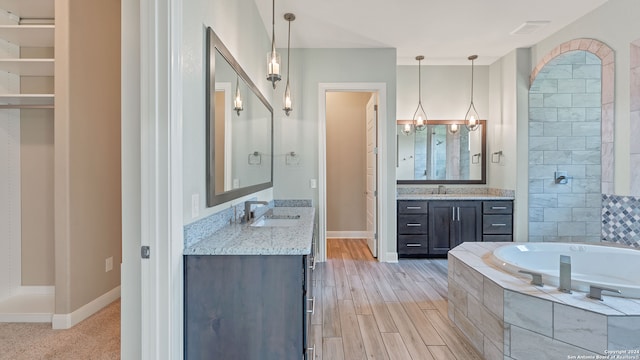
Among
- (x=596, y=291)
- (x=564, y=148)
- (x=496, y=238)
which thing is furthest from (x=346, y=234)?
(x=596, y=291)

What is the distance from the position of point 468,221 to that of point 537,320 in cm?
274

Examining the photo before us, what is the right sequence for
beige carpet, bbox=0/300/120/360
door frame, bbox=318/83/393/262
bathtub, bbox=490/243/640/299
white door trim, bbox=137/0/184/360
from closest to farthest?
1. white door trim, bbox=137/0/184/360
2. beige carpet, bbox=0/300/120/360
3. bathtub, bbox=490/243/640/299
4. door frame, bbox=318/83/393/262

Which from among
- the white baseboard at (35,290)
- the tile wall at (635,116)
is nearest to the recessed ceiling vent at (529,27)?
the tile wall at (635,116)

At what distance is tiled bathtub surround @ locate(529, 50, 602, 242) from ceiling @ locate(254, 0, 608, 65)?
66 centimetres

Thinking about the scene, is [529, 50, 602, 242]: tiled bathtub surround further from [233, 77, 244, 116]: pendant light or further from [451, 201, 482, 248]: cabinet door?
[233, 77, 244, 116]: pendant light

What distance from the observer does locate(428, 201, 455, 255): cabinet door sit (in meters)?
4.30

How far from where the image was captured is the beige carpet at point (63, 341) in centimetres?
199

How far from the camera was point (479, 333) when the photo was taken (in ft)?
6.75

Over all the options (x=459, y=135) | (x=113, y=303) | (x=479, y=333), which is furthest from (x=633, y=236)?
(x=113, y=303)

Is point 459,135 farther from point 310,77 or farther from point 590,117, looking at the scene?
point 310,77

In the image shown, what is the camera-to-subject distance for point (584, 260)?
259cm

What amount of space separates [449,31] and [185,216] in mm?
3702

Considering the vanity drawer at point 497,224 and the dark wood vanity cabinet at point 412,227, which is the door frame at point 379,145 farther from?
the vanity drawer at point 497,224

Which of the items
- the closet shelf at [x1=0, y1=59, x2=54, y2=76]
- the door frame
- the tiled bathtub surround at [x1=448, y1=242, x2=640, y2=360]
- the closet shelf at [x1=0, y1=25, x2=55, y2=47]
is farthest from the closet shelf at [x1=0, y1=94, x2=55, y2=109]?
the tiled bathtub surround at [x1=448, y1=242, x2=640, y2=360]
